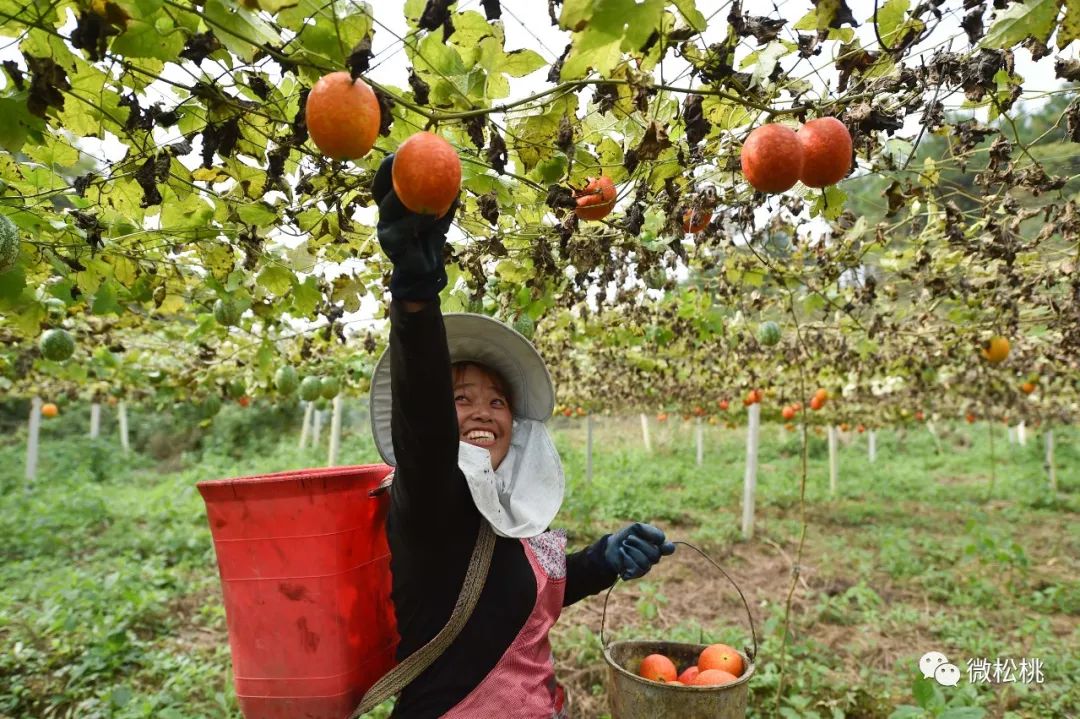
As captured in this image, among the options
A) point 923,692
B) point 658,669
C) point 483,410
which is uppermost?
point 483,410

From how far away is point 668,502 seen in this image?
12.8 metres

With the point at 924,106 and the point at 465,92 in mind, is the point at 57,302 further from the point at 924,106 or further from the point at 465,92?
the point at 924,106

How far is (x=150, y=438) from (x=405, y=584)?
2429 cm

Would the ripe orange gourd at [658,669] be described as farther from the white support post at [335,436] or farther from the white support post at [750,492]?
the white support post at [750,492]

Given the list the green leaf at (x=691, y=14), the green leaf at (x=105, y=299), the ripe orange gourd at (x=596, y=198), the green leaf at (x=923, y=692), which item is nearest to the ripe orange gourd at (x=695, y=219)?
the ripe orange gourd at (x=596, y=198)

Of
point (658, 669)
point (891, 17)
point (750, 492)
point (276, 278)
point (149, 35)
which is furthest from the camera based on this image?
point (750, 492)

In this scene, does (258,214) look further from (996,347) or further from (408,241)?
(996,347)

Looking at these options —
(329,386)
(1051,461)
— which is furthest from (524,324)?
(1051,461)

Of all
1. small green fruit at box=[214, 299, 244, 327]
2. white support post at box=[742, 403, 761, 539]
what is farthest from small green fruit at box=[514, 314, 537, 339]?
white support post at box=[742, 403, 761, 539]

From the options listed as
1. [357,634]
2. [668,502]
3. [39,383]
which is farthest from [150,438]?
[357,634]

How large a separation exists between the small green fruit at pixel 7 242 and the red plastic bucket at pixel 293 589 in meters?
0.80

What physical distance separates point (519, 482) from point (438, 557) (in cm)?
33

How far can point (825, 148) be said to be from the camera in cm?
136

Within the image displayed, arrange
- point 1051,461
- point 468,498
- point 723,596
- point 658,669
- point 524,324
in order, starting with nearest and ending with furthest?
1. point 468,498
2. point 658,669
3. point 524,324
4. point 723,596
5. point 1051,461
